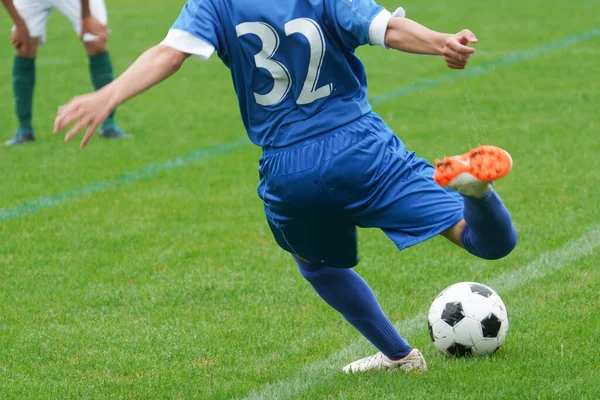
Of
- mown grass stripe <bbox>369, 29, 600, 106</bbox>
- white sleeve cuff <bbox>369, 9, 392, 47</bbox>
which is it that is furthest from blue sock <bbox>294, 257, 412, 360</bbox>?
mown grass stripe <bbox>369, 29, 600, 106</bbox>

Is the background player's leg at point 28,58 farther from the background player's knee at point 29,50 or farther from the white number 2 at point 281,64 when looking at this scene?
the white number 2 at point 281,64

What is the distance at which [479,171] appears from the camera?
2834mm

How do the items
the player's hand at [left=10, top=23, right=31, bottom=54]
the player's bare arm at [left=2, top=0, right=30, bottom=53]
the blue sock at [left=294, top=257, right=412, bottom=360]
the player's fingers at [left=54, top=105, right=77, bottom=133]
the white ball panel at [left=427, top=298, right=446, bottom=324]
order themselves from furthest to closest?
the player's hand at [left=10, top=23, right=31, bottom=54] → the player's bare arm at [left=2, top=0, right=30, bottom=53] → the white ball panel at [left=427, top=298, right=446, bottom=324] → the blue sock at [left=294, top=257, right=412, bottom=360] → the player's fingers at [left=54, top=105, right=77, bottom=133]

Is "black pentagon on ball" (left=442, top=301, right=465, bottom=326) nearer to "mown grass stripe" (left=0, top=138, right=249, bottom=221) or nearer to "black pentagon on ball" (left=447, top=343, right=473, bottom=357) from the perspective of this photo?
"black pentagon on ball" (left=447, top=343, right=473, bottom=357)

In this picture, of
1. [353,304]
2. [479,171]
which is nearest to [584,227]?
[353,304]

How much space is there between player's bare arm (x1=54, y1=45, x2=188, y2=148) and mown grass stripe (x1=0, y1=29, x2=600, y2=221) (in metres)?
3.77

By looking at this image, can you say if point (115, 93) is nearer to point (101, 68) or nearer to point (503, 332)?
point (503, 332)

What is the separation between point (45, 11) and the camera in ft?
29.3

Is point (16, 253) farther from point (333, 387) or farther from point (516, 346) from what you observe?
point (516, 346)

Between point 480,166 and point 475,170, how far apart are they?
19 mm

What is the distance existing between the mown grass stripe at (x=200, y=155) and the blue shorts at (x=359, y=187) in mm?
3588

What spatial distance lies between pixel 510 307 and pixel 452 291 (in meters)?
0.56

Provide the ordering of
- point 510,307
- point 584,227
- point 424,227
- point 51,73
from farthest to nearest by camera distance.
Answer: point 51,73 < point 584,227 < point 510,307 < point 424,227

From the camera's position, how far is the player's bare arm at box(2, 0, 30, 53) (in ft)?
27.2
